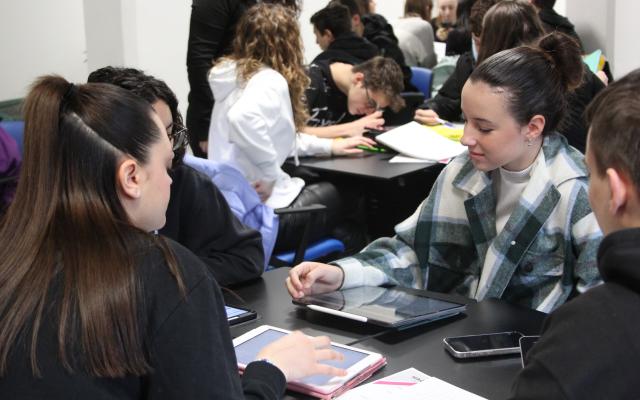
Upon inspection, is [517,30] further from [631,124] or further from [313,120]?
[631,124]

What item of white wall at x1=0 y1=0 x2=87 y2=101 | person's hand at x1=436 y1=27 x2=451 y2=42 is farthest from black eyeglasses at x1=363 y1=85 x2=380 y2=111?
person's hand at x1=436 y1=27 x2=451 y2=42

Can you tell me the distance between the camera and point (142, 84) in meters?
1.99

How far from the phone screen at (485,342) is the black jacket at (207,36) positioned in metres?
2.37

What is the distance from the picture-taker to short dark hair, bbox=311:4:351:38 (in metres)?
4.71

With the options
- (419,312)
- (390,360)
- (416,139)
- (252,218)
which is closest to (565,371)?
(390,360)

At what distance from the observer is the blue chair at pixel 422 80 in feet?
18.1

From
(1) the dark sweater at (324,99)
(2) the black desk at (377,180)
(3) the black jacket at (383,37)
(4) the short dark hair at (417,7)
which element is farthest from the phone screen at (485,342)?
(4) the short dark hair at (417,7)

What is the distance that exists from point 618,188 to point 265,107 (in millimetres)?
2322

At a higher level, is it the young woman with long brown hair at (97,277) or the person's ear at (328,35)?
the young woman with long brown hair at (97,277)

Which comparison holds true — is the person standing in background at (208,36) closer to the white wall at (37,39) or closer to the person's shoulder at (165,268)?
the white wall at (37,39)

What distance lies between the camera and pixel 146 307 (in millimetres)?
1046

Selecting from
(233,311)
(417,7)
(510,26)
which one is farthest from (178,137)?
(417,7)

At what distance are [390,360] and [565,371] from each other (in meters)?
0.58

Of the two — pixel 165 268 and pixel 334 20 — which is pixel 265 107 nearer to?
pixel 334 20
